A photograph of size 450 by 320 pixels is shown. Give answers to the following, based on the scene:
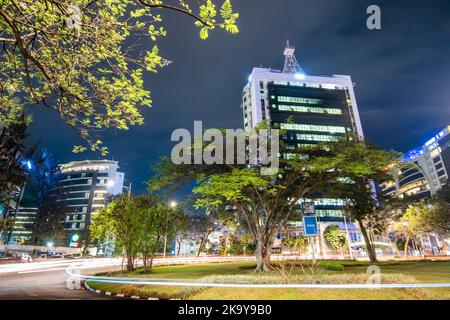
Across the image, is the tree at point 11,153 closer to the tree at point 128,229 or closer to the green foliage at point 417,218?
the tree at point 128,229

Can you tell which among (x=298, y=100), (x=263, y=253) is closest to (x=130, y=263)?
(x=263, y=253)

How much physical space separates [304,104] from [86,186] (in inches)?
3457

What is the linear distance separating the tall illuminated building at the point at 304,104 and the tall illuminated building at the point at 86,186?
6077 cm

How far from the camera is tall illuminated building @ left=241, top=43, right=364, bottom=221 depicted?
87.2 m

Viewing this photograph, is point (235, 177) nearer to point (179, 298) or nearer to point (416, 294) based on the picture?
point (179, 298)

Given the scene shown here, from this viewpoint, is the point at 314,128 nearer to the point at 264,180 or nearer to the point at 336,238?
the point at 336,238

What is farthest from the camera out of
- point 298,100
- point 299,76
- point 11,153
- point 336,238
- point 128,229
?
point 299,76

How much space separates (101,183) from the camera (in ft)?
367

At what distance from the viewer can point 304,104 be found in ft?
298

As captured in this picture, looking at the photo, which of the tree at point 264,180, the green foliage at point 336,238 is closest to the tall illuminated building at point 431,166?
the green foliage at point 336,238

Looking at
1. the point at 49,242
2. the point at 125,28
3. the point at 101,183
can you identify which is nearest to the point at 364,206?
the point at 125,28

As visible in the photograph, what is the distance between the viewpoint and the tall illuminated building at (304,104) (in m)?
87.2

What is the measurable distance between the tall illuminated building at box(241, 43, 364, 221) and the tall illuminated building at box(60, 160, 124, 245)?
60768 mm

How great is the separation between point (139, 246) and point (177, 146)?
28.4ft
